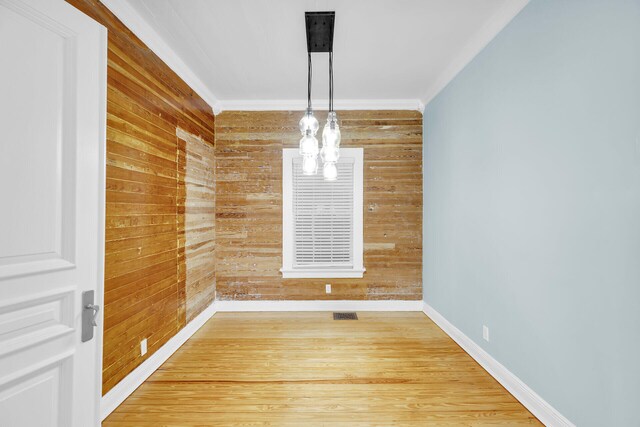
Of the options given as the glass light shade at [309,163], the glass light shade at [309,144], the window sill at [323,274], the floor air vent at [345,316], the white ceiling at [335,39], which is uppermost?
the white ceiling at [335,39]

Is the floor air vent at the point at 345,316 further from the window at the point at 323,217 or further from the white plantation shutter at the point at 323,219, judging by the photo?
the white plantation shutter at the point at 323,219

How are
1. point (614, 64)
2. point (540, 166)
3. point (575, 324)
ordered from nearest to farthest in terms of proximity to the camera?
point (614, 64) < point (575, 324) < point (540, 166)

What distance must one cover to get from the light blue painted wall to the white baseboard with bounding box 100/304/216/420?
9.16ft

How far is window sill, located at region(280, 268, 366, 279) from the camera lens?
4.28m

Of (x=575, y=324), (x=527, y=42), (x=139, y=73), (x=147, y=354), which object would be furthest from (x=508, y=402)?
(x=139, y=73)

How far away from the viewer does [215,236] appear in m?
4.31

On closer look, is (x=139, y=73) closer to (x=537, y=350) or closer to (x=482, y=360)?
(x=537, y=350)

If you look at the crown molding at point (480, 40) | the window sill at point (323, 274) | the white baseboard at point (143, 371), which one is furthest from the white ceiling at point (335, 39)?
the white baseboard at point (143, 371)

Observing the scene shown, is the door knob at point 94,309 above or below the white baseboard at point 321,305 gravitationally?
above

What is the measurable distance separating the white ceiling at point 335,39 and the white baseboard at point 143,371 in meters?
2.60

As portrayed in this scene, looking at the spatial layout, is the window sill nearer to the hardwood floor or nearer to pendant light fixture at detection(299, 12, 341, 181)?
the hardwood floor

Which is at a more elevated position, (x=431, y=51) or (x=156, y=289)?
(x=431, y=51)

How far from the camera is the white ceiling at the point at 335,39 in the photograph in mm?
2334

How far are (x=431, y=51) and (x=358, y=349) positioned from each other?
2.91 meters
